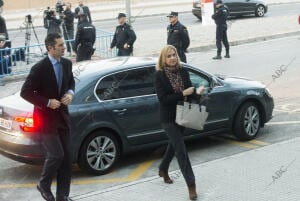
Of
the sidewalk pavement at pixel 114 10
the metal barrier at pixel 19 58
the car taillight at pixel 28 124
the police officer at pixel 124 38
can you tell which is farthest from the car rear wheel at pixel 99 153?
the sidewalk pavement at pixel 114 10

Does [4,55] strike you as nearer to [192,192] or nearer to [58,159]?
[58,159]

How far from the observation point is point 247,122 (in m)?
8.81

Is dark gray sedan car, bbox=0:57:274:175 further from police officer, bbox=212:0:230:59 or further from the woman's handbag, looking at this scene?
police officer, bbox=212:0:230:59

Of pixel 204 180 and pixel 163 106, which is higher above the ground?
pixel 163 106

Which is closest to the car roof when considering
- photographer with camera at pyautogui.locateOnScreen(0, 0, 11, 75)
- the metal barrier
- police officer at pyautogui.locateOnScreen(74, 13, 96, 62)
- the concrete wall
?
police officer at pyautogui.locateOnScreen(74, 13, 96, 62)

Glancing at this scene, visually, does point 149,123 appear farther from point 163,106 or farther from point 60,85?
point 60,85

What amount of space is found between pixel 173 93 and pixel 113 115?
147 cm

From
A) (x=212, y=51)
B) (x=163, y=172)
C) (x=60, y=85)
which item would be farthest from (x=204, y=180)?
(x=212, y=51)

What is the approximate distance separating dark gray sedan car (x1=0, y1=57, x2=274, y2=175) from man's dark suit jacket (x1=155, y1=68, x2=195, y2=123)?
52.7 inches

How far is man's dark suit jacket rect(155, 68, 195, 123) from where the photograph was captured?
6293mm

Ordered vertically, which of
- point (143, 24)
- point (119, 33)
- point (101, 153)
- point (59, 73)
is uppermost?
point (59, 73)

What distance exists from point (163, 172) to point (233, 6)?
24580 millimetres

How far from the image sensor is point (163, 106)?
6375 mm

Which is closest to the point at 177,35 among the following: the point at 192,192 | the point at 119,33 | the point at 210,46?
the point at 119,33
